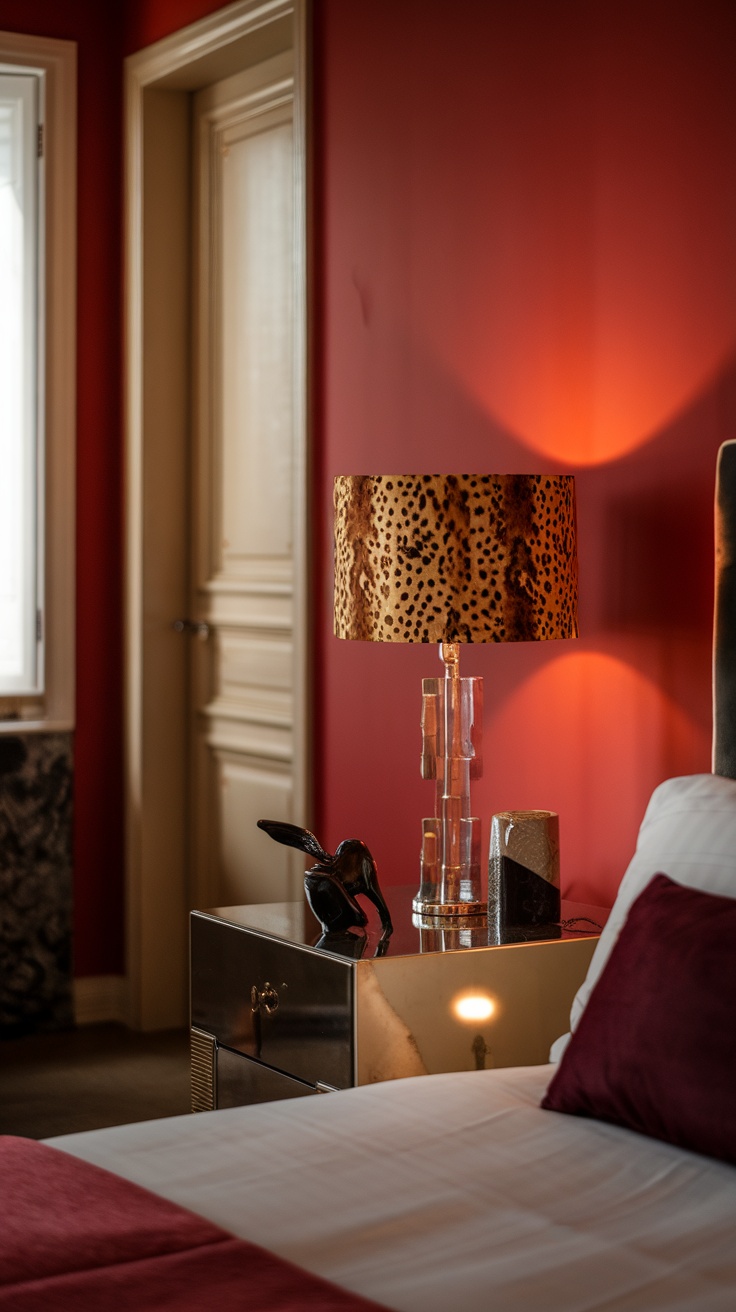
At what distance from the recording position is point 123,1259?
4.53 feet

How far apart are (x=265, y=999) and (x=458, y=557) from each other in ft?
2.46

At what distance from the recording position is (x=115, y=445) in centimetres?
431

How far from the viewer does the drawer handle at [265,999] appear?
248cm

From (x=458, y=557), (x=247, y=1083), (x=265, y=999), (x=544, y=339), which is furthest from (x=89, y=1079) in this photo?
(x=544, y=339)

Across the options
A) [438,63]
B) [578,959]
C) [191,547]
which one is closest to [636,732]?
[578,959]

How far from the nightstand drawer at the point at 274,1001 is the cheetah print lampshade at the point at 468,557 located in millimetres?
521

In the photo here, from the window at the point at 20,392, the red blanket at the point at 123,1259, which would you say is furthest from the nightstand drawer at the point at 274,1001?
the window at the point at 20,392

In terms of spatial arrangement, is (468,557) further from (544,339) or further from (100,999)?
(100,999)

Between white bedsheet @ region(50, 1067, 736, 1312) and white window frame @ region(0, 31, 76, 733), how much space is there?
2470mm

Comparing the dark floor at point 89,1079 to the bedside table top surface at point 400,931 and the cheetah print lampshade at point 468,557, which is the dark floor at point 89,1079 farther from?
the cheetah print lampshade at point 468,557

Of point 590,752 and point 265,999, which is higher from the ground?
point 590,752

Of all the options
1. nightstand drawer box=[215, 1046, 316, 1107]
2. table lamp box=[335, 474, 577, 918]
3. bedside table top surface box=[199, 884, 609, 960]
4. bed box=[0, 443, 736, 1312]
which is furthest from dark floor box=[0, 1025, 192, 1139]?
bed box=[0, 443, 736, 1312]

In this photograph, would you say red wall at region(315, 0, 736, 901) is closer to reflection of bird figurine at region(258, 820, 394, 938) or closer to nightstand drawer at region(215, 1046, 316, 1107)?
reflection of bird figurine at region(258, 820, 394, 938)

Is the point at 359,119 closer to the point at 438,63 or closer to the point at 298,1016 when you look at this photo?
the point at 438,63
